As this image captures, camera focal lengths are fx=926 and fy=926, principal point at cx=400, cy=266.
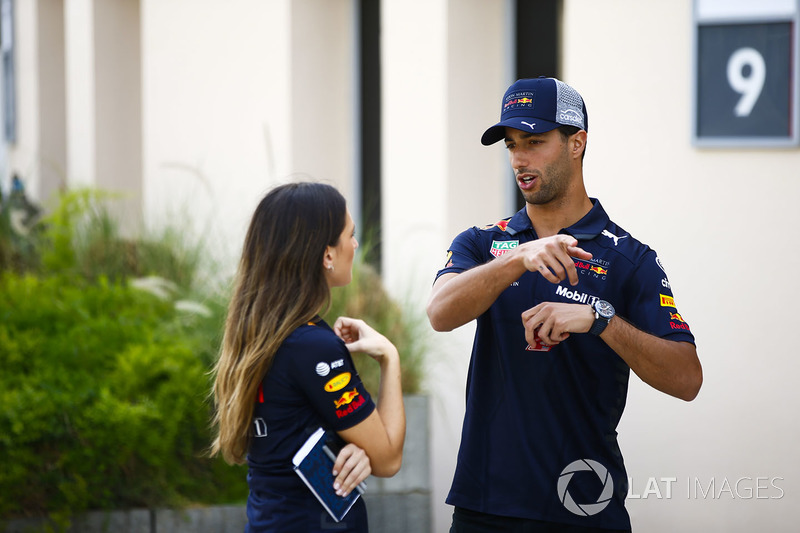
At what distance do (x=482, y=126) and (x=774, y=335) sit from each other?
230 centimetres

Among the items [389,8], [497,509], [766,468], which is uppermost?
[389,8]

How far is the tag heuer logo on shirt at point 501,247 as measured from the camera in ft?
8.86

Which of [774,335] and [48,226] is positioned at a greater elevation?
[48,226]

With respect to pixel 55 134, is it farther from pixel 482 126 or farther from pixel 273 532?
pixel 273 532

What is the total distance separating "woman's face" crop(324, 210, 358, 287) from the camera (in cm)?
247

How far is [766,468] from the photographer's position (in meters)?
4.83

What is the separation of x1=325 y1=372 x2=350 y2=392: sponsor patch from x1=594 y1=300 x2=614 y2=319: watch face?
25.8 inches

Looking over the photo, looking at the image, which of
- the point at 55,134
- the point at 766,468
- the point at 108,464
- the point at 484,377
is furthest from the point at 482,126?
the point at 55,134

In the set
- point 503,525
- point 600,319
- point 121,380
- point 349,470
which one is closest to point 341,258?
point 349,470

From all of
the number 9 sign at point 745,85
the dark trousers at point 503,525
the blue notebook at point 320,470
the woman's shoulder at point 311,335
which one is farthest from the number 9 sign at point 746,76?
the blue notebook at point 320,470

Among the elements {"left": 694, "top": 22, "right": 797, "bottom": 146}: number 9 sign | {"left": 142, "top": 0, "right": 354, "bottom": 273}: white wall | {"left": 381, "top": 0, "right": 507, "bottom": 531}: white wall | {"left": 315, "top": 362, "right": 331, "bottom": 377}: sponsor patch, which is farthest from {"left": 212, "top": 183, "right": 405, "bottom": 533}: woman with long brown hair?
{"left": 142, "top": 0, "right": 354, "bottom": 273}: white wall

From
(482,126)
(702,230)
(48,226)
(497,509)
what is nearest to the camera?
→ (497,509)

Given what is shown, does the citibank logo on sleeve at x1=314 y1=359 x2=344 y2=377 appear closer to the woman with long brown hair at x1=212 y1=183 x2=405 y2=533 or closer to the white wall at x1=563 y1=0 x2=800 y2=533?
the woman with long brown hair at x1=212 y1=183 x2=405 y2=533

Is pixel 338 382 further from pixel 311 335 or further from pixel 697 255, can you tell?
pixel 697 255
